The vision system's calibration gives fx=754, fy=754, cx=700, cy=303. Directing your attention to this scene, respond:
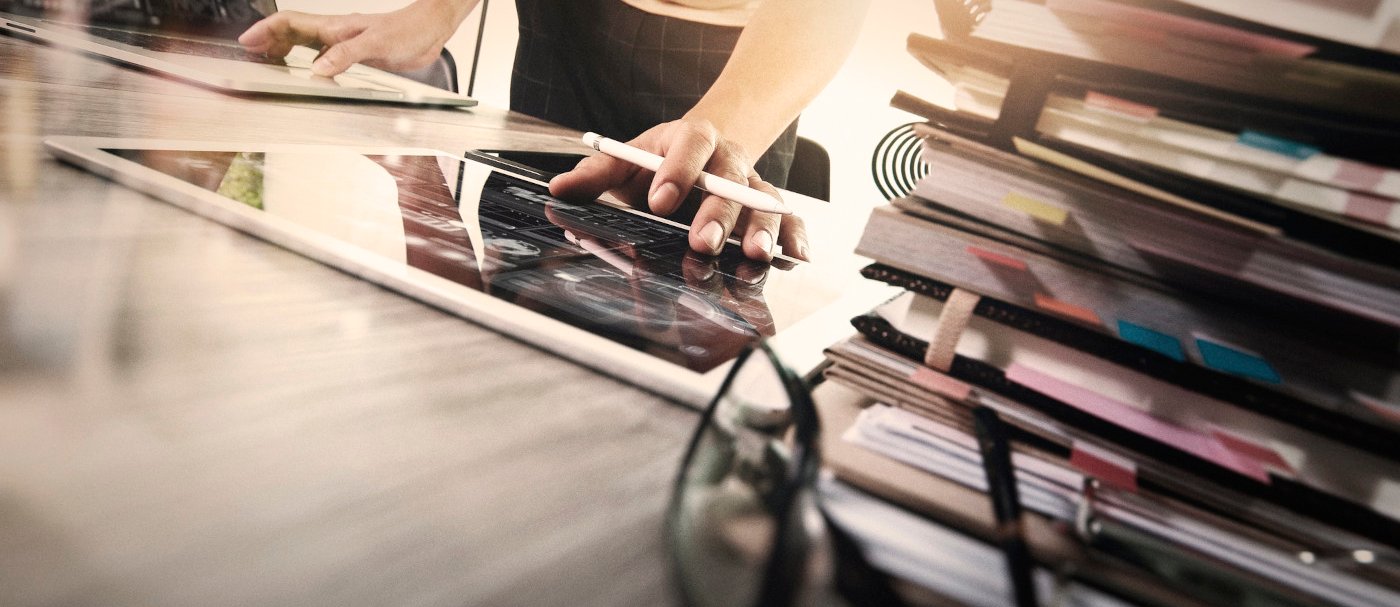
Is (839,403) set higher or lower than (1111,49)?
lower

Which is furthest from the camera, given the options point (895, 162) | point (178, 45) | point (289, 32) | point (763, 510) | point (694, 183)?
point (895, 162)

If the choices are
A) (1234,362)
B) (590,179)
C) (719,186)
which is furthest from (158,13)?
(1234,362)

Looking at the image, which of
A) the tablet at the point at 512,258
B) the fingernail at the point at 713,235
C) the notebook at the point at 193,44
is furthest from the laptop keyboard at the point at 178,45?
the fingernail at the point at 713,235

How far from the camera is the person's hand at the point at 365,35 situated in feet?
4.10

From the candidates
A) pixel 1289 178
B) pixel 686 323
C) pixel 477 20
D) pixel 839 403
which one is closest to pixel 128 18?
pixel 686 323

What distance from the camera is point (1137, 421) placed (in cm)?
33

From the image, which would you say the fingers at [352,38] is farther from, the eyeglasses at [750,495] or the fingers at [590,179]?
the eyeglasses at [750,495]

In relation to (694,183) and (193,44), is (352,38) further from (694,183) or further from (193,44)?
(694,183)

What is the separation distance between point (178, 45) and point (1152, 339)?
1.29 meters

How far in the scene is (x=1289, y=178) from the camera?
35cm

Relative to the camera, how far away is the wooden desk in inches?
7.7

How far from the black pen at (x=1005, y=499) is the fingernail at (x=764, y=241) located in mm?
374

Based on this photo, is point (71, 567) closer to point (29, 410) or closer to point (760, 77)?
point (29, 410)

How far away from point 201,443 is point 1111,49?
15.9 inches
